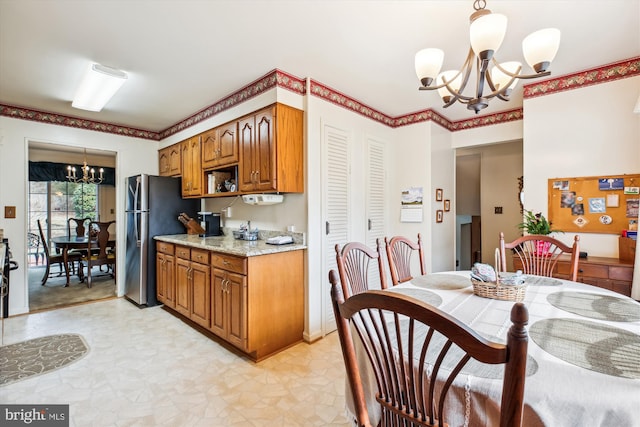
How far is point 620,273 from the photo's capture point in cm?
226

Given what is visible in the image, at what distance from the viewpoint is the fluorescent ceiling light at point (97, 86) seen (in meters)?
2.47

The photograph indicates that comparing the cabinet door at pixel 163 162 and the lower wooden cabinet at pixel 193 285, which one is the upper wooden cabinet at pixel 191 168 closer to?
the cabinet door at pixel 163 162

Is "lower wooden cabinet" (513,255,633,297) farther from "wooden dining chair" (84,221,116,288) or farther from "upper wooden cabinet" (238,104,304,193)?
"wooden dining chair" (84,221,116,288)

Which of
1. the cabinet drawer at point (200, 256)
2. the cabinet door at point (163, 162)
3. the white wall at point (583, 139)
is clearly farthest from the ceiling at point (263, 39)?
the cabinet drawer at point (200, 256)

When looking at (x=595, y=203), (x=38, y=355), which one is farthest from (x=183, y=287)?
(x=595, y=203)

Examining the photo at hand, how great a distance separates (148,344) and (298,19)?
114 inches

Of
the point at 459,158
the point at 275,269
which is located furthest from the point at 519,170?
the point at 275,269

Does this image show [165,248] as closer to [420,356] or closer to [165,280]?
[165,280]

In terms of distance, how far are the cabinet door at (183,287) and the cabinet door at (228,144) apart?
1.16 meters

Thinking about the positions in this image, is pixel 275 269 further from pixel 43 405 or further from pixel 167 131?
pixel 167 131

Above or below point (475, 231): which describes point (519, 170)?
above

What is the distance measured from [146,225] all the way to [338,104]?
→ 2732 millimetres

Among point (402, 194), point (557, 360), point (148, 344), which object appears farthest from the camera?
point (402, 194)

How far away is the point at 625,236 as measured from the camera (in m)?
2.40
